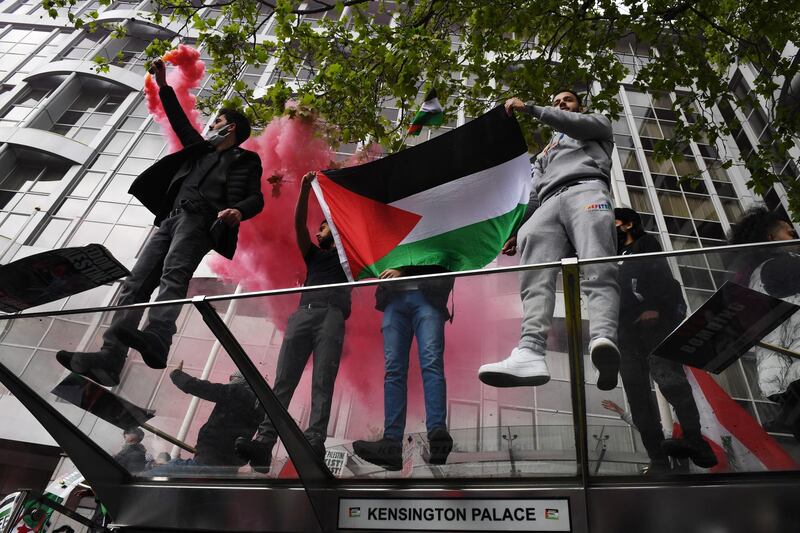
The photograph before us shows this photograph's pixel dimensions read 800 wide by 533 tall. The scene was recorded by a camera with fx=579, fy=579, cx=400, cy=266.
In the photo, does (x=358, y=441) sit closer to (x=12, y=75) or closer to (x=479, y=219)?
(x=479, y=219)

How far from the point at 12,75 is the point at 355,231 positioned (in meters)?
21.7

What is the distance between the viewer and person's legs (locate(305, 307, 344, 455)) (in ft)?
9.23

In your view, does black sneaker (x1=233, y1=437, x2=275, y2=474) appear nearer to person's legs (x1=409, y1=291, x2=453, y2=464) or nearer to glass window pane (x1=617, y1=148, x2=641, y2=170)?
person's legs (x1=409, y1=291, x2=453, y2=464)

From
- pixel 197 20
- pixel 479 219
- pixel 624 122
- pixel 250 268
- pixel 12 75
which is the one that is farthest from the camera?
pixel 12 75

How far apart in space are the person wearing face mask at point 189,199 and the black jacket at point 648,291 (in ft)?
9.35

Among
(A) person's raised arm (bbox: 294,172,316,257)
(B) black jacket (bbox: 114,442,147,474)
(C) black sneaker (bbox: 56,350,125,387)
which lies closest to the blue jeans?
(C) black sneaker (bbox: 56,350,125,387)

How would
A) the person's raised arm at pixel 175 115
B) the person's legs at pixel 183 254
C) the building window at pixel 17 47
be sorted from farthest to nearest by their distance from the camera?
the building window at pixel 17 47 < the person's raised arm at pixel 175 115 < the person's legs at pixel 183 254

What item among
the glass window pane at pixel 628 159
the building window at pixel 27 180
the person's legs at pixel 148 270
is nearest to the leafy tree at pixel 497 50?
the person's legs at pixel 148 270

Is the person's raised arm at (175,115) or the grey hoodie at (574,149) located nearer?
the grey hoodie at (574,149)

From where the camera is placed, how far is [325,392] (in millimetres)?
2865

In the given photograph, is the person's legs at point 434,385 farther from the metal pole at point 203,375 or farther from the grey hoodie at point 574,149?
the grey hoodie at point 574,149

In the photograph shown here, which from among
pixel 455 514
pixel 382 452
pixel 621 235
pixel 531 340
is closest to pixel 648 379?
pixel 531 340

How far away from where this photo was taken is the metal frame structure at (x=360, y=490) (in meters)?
2.45

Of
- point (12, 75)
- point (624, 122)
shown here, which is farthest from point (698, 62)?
point (12, 75)
